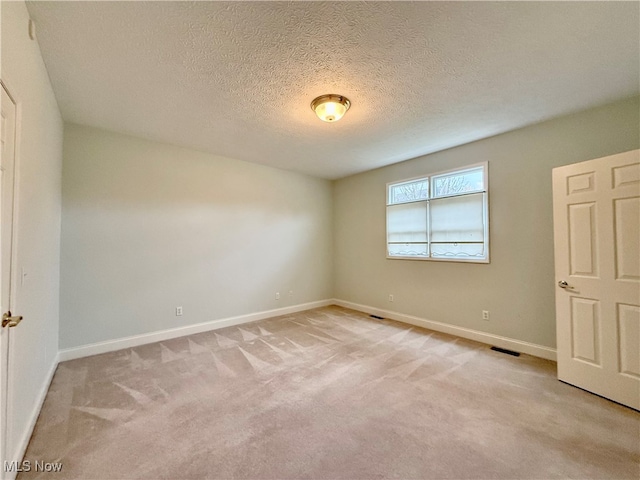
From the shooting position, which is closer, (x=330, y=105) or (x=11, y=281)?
(x=11, y=281)

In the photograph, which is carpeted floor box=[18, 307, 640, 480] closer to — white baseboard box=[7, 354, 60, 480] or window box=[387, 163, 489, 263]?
white baseboard box=[7, 354, 60, 480]

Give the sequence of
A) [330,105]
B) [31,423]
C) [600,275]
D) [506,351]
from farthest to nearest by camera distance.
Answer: [506,351]
[330,105]
[600,275]
[31,423]

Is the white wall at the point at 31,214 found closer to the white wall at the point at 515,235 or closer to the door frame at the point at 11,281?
the door frame at the point at 11,281

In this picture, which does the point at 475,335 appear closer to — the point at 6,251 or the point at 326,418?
the point at 326,418

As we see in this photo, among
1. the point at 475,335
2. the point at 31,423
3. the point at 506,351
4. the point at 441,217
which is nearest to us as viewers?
the point at 31,423

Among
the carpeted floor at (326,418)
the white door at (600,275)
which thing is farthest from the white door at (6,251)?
the white door at (600,275)

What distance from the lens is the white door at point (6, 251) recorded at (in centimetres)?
135

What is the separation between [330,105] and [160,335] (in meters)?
3.67

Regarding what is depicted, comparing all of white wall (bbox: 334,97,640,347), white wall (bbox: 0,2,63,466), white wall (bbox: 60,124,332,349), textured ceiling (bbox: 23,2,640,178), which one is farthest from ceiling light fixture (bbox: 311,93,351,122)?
white wall (bbox: 60,124,332,349)

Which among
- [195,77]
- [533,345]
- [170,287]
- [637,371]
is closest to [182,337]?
[170,287]

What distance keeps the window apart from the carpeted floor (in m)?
1.44

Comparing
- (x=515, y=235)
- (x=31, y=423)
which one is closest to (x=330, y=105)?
(x=515, y=235)

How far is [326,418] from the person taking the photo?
1.97 m

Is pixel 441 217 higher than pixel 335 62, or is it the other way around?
pixel 335 62
